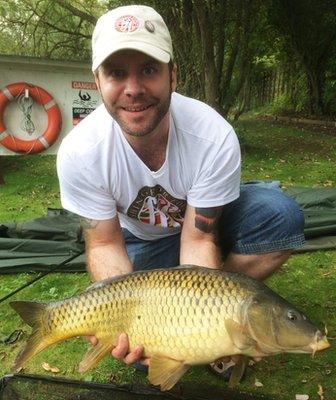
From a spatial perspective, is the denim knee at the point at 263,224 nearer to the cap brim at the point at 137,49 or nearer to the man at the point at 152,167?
the man at the point at 152,167

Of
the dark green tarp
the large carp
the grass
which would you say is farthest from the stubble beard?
the dark green tarp

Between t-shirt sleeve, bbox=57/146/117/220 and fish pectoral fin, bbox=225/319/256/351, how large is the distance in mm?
674

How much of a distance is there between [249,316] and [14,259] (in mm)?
1970

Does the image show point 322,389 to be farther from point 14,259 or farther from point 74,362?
point 14,259

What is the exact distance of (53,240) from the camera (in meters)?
3.06

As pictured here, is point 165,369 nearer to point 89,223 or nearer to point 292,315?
point 292,315

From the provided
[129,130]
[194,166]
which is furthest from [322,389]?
[129,130]

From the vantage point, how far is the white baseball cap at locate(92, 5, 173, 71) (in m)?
1.46

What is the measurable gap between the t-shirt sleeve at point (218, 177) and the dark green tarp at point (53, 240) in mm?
1276

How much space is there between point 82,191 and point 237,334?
761mm

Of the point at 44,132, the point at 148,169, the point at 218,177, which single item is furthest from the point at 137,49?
the point at 44,132

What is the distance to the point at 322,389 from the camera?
1.70 m

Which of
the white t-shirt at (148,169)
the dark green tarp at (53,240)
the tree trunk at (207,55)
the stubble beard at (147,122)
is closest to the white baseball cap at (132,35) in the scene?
the stubble beard at (147,122)

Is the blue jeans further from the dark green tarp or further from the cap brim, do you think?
the dark green tarp
